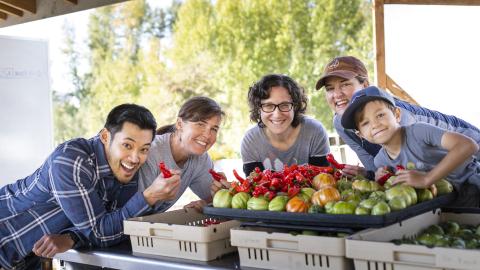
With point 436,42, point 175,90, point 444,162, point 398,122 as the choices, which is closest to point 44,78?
point 436,42

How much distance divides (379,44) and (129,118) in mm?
4629

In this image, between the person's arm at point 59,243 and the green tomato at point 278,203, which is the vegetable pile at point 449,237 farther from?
the person's arm at point 59,243

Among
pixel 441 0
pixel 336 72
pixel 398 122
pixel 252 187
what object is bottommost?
pixel 252 187

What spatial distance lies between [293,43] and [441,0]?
825cm

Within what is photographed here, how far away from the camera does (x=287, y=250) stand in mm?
1936

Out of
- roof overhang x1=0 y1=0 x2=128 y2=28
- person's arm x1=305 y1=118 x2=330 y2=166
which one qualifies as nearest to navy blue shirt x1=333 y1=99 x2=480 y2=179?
person's arm x1=305 y1=118 x2=330 y2=166

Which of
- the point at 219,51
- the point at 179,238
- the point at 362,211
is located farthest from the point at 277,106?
the point at 219,51

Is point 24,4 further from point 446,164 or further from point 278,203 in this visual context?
point 446,164

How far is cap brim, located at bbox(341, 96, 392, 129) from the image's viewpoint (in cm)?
259

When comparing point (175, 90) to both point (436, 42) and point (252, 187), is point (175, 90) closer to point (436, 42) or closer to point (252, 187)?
point (436, 42)

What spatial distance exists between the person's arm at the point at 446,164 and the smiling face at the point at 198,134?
1.08 metres

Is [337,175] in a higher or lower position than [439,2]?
lower

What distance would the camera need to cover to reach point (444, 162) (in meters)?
A: 2.28

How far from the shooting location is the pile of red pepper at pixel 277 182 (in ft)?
7.23
